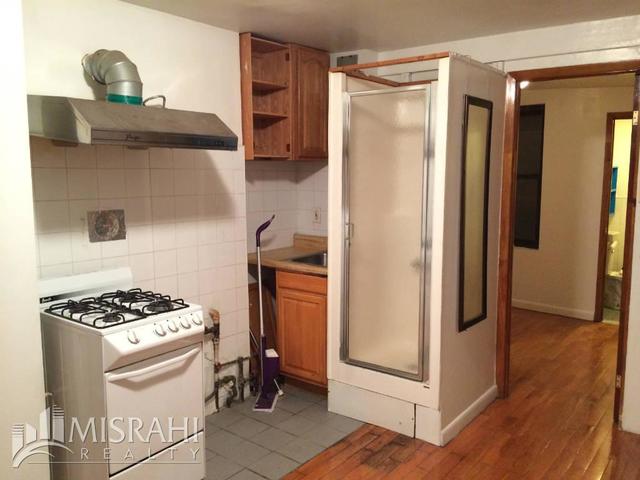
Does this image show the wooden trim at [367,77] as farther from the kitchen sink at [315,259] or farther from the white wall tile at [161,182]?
the kitchen sink at [315,259]

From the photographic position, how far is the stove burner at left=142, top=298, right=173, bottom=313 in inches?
94.5

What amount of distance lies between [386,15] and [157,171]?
1.59 m

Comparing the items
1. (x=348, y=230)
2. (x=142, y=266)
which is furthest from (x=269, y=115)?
(x=142, y=266)

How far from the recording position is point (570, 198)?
5449 mm

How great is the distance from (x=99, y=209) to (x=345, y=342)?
162cm

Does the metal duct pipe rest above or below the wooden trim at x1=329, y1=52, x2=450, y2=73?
below

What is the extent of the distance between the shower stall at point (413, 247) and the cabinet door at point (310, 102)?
60 centimetres

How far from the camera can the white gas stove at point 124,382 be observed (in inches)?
83.4

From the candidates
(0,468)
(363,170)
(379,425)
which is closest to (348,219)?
(363,170)

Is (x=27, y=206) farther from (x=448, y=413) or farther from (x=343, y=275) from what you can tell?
(x=448, y=413)

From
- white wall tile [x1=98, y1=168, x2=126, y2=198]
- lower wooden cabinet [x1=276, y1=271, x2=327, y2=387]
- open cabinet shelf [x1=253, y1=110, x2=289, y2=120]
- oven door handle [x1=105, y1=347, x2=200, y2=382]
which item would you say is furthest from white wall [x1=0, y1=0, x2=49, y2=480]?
lower wooden cabinet [x1=276, y1=271, x2=327, y2=387]

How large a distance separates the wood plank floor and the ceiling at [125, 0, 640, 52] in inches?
94.8

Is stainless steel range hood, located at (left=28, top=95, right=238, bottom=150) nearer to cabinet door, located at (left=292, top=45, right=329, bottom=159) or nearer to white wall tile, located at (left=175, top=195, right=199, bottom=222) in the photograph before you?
white wall tile, located at (left=175, top=195, right=199, bottom=222)

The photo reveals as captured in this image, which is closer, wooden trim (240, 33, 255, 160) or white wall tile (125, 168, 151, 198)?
white wall tile (125, 168, 151, 198)
